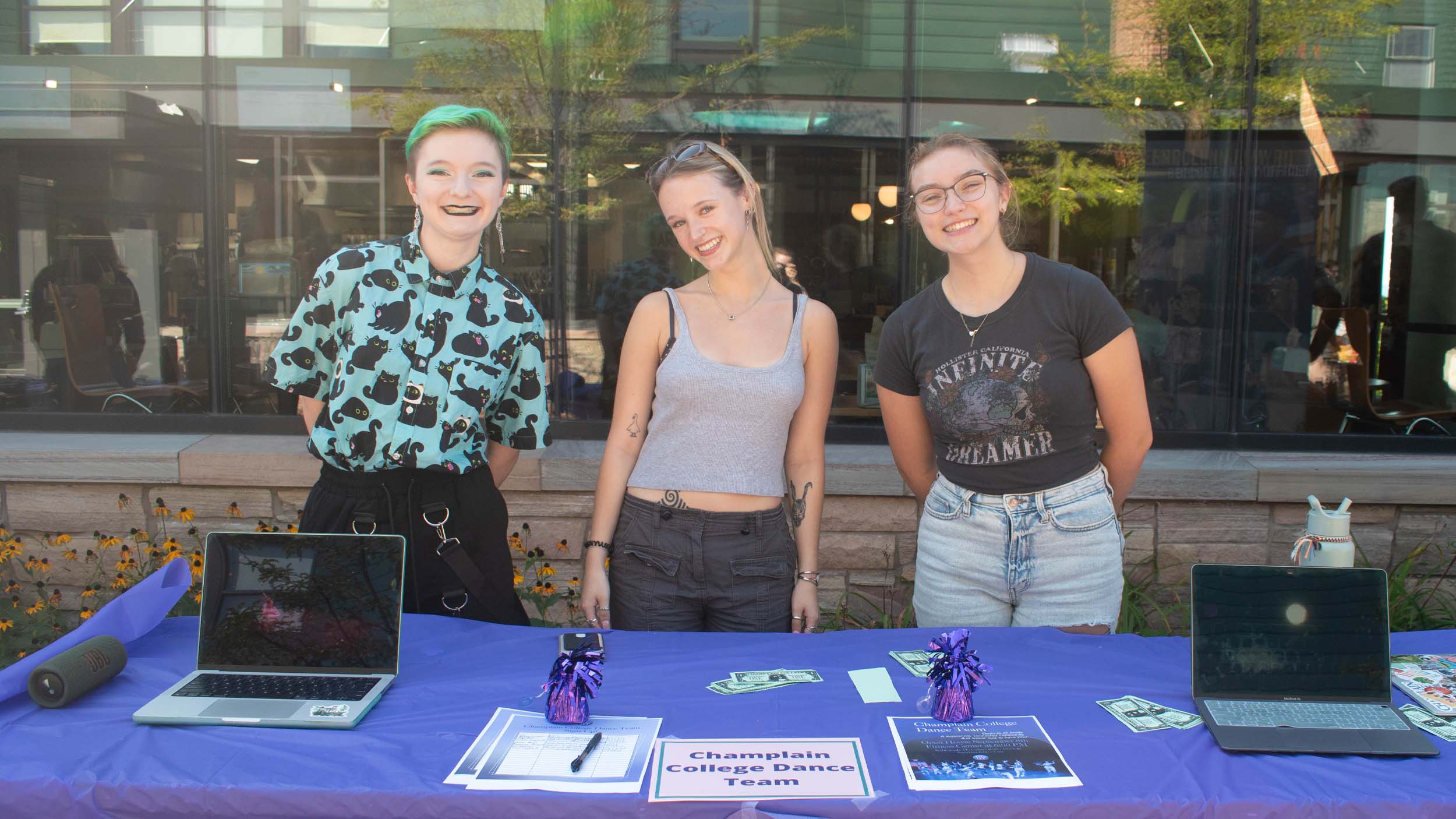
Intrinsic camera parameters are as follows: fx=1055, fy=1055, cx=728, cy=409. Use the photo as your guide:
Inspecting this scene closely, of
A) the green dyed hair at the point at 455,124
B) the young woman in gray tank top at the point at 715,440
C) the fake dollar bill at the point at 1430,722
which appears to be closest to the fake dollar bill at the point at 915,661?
the young woman in gray tank top at the point at 715,440

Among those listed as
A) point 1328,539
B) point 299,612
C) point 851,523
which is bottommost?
point 851,523

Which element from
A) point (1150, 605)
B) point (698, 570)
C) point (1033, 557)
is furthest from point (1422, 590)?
point (698, 570)

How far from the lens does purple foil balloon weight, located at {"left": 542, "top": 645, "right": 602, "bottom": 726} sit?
5.44 ft

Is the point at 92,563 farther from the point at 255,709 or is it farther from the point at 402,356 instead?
the point at 255,709

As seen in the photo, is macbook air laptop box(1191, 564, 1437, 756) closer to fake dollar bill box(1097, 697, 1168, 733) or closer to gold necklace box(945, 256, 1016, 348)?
fake dollar bill box(1097, 697, 1168, 733)

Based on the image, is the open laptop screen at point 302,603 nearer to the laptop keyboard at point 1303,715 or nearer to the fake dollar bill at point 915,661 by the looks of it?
the fake dollar bill at point 915,661

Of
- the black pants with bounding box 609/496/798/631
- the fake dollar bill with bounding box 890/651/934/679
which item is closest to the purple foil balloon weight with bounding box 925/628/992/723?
the fake dollar bill with bounding box 890/651/934/679

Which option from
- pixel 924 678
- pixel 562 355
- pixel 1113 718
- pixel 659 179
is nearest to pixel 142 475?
pixel 562 355

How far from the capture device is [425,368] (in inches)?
87.4

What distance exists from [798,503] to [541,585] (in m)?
1.67

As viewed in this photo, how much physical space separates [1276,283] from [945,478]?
9.56 ft

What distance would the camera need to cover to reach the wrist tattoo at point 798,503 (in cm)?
242

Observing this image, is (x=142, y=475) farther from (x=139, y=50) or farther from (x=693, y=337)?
(x=693, y=337)

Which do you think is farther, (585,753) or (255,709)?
(255,709)
